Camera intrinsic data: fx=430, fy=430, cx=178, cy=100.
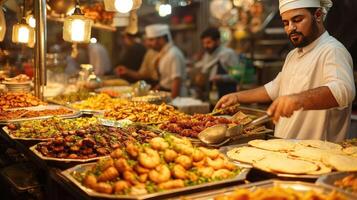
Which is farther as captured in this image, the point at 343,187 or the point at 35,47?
the point at 35,47

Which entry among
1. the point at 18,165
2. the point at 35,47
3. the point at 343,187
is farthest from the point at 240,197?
the point at 35,47

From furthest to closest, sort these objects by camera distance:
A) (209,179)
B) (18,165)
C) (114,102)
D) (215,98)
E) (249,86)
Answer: (249,86) → (215,98) → (114,102) → (18,165) → (209,179)

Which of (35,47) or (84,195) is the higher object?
(35,47)

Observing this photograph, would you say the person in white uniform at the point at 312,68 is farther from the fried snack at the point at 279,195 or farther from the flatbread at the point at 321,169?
the fried snack at the point at 279,195

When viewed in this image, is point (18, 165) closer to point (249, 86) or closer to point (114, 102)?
point (114, 102)

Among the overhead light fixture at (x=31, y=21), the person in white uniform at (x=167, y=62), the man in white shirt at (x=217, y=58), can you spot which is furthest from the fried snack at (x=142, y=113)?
the man in white shirt at (x=217, y=58)

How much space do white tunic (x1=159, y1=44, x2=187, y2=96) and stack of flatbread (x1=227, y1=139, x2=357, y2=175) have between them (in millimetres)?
4816

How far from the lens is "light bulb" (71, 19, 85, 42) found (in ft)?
14.5

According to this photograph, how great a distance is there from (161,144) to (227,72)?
569 cm

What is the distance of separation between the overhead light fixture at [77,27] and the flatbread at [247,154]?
2326mm

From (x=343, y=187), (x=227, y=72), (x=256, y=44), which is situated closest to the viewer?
(x=343, y=187)

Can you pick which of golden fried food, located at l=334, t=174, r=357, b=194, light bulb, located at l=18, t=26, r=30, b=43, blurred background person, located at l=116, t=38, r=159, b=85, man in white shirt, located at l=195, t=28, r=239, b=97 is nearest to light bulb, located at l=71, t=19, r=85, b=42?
light bulb, located at l=18, t=26, r=30, b=43

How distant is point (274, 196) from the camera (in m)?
1.84

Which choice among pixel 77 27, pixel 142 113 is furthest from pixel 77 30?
pixel 142 113
